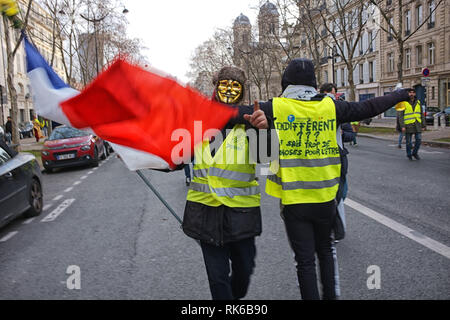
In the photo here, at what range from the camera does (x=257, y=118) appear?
2.66 meters

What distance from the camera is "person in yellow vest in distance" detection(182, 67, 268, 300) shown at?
9.08 ft

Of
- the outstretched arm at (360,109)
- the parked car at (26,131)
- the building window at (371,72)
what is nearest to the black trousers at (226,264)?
the outstretched arm at (360,109)

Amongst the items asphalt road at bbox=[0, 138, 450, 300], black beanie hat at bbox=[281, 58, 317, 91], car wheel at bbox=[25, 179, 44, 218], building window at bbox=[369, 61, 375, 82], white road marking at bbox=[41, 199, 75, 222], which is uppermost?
building window at bbox=[369, 61, 375, 82]

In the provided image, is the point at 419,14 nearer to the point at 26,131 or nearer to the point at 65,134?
the point at 65,134

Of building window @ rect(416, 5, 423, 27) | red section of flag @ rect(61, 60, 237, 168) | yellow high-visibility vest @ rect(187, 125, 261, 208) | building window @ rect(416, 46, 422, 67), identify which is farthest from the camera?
building window @ rect(416, 46, 422, 67)

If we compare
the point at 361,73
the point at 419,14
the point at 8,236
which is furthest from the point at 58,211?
the point at 361,73

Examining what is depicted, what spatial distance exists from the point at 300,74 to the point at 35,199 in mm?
6319

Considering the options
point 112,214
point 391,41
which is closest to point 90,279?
point 112,214

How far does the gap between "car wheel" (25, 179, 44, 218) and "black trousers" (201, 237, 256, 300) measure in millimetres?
5716

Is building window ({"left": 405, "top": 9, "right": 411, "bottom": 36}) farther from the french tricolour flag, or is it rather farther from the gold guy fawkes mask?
the french tricolour flag

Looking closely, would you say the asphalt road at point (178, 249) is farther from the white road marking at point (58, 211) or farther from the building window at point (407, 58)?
the building window at point (407, 58)

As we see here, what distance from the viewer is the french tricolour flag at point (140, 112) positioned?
2.61 metres

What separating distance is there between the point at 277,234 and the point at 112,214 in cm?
319

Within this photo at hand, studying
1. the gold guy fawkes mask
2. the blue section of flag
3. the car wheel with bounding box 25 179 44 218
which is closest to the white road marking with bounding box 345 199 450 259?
the gold guy fawkes mask
